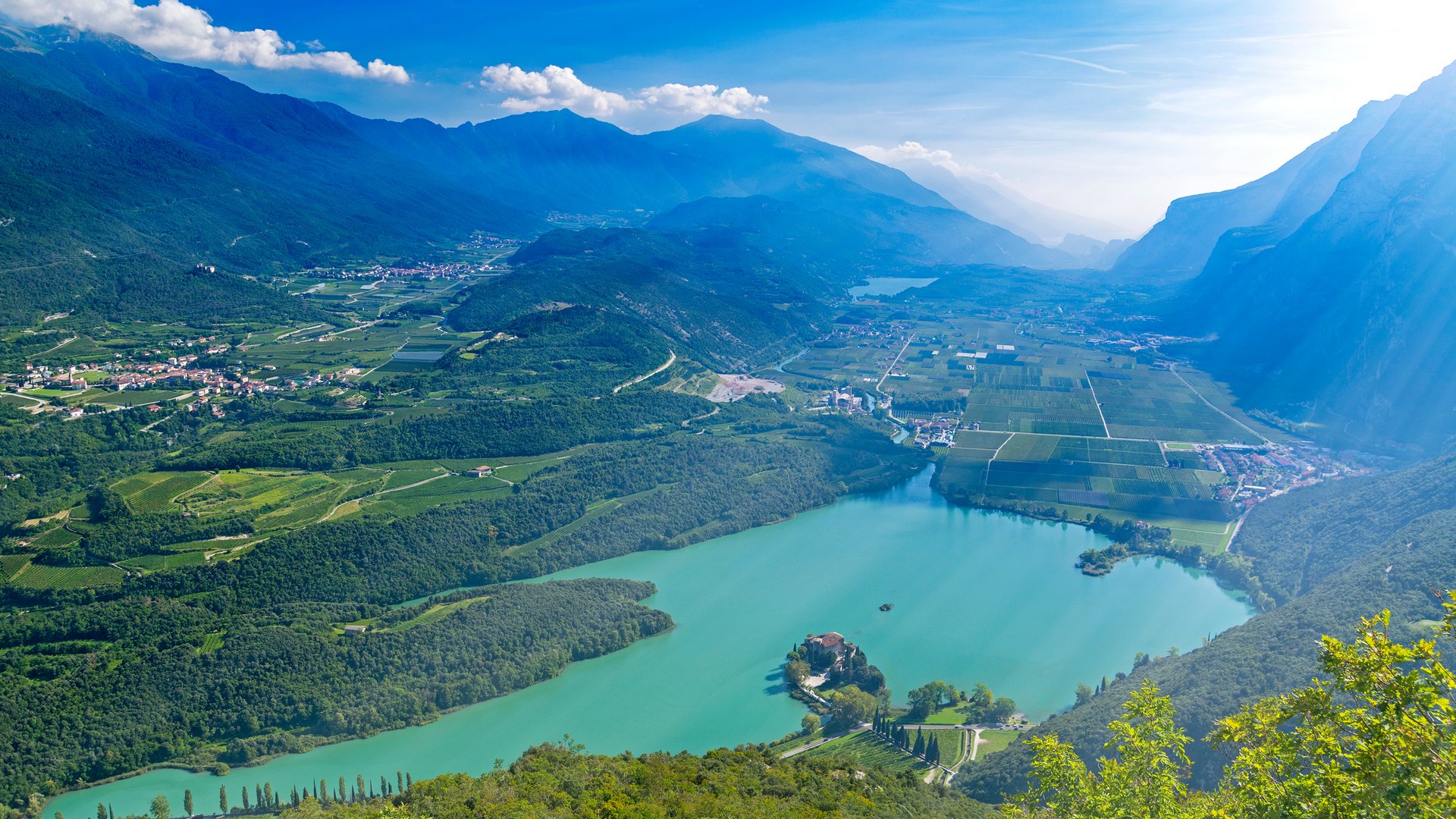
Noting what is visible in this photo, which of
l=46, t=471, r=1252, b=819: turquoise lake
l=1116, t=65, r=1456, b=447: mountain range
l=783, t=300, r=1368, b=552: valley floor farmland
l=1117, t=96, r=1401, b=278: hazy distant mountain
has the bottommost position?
l=46, t=471, r=1252, b=819: turquoise lake

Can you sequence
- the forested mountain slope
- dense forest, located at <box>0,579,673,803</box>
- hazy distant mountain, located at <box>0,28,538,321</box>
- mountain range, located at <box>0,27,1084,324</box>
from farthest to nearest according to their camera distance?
mountain range, located at <box>0,27,1084,324</box>
hazy distant mountain, located at <box>0,28,538,321</box>
dense forest, located at <box>0,579,673,803</box>
the forested mountain slope

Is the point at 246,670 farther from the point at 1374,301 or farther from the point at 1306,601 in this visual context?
the point at 1374,301

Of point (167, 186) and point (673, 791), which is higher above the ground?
point (167, 186)

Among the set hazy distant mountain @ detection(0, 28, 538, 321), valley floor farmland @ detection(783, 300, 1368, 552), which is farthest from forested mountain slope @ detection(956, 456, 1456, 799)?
hazy distant mountain @ detection(0, 28, 538, 321)

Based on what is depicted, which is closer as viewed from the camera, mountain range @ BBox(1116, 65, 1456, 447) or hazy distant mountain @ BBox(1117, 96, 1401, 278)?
mountain range @ BBox(1116, 65, 1456, 447)

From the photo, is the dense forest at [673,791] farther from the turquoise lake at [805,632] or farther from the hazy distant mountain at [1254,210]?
the hazy distant mountain at [1254,210]

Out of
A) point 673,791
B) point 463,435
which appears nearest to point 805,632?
point 673,791

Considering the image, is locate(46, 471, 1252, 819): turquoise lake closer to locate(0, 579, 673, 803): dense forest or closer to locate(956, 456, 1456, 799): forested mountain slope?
locate(0, 579, 673, 803): dense forest
